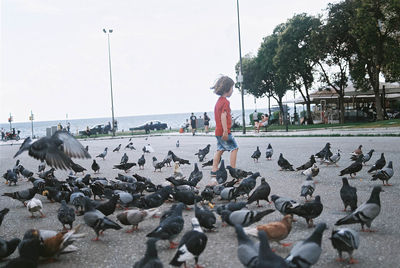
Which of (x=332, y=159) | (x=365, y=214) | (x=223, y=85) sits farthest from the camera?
(x=332, y=159)

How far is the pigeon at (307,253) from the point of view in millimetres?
3053

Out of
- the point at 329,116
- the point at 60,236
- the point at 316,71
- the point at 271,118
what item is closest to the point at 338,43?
the point at 316,71

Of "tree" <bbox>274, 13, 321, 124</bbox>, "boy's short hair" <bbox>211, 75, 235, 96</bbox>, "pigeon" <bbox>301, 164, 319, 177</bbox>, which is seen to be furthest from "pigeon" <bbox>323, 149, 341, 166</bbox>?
"tree" <bbox>274, 13, 321, 124</bbox>

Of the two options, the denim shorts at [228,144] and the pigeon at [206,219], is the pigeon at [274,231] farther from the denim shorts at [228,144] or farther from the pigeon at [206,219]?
the denim shorts at [228,144]

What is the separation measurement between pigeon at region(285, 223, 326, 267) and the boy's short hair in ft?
16.0

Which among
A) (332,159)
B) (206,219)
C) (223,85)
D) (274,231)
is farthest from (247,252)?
(332,159)

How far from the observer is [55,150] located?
213 inches

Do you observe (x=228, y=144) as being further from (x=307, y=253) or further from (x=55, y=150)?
(x=307, y=253)

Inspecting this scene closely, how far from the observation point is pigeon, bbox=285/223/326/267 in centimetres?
305

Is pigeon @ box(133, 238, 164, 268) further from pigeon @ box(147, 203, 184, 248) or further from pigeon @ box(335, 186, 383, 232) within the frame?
pigeon @ box(335, 186, 383, 232)

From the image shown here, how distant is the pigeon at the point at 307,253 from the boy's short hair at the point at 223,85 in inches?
192

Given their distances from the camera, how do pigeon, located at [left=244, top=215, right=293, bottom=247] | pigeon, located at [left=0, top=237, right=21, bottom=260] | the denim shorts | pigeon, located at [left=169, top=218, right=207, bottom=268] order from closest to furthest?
pigeon, located at [left=169, top=218, right=207, bottom=268]
pigeon, located at [left=244, top=215, right=293, bottom=247]
pigeon, located at [left=0, top=237, right=21, bottom=260]
the denim shorts

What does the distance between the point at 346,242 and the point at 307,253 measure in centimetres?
63

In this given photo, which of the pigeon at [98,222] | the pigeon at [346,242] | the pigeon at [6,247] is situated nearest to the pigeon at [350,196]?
the pigeon at [346,242]
